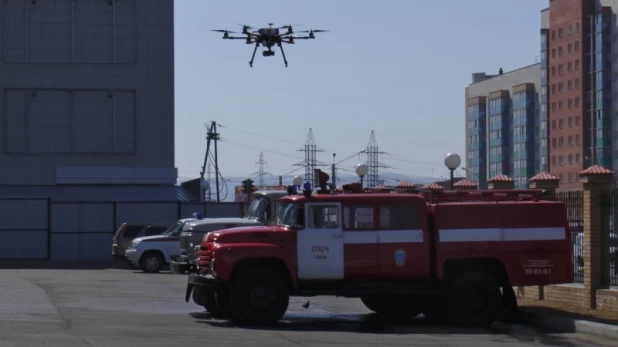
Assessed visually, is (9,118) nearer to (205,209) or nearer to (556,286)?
(205,209)

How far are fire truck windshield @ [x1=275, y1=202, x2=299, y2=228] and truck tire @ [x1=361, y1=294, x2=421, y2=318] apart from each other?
2.29 metres

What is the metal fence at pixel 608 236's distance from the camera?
65.3 ft

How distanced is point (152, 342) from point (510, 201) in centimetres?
747

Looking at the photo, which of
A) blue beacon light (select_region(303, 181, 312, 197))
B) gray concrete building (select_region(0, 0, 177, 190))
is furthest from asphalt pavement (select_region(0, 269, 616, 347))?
gray concrete building (select_region(0, 0, 177, 190))

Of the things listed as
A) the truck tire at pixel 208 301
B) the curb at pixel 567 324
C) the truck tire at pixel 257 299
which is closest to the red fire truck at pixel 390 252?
the truck tire at pixel 257 299

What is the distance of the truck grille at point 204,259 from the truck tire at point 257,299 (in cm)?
71

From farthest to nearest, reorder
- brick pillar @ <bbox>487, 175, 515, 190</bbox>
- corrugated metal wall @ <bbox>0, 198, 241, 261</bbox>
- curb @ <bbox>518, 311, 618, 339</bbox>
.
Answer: corrugated metal wall @ <bbox>0, 198, 241, 261</bbox> → brick pillar @ <bbox>487, 175, 515, 190</bbox> → curb @ <bbox>518, 311, 618, 339</bbox>

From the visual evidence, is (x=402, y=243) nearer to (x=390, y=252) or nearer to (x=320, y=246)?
(x=390, y=252)

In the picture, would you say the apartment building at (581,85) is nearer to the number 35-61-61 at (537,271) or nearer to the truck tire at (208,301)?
the number 35-61-61 at (537,271)

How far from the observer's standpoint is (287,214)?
755 inches

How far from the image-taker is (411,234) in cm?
1905

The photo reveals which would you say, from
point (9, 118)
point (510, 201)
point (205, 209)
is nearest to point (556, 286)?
point (510, 201)

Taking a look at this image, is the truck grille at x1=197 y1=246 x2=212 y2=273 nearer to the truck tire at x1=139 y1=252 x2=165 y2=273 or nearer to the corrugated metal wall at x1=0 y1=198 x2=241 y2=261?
the truck tire at x1=139 y1=252 x2=165 y2=273

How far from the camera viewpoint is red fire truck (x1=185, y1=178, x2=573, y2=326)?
18.6 m
